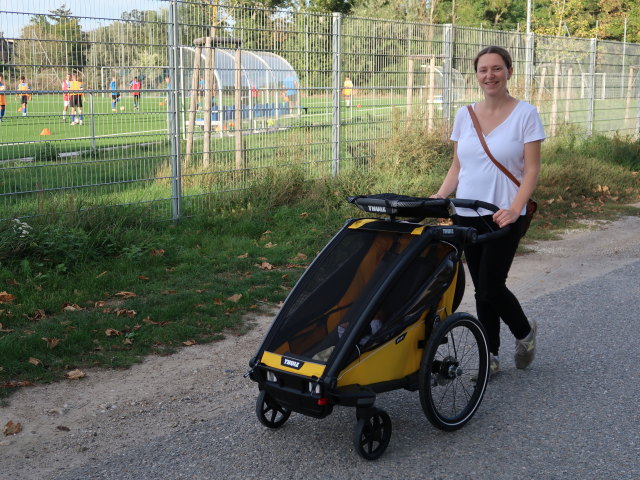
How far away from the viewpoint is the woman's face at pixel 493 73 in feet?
15.3

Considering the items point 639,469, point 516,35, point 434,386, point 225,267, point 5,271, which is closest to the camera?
point 639,469

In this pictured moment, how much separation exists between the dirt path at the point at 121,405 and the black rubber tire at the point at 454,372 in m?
1.09

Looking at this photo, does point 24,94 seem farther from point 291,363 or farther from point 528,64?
point 528,64

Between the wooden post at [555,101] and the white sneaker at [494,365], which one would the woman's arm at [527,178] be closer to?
the white sneaker at [494,365]

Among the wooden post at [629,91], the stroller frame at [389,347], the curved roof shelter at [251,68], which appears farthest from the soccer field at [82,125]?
the wooden post at [629,91]

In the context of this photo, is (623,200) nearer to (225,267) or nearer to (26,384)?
(225,267)

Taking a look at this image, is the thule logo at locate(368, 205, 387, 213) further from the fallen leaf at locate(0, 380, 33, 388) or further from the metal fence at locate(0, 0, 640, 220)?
the metal fence at locate(0, 0, 640, 220)

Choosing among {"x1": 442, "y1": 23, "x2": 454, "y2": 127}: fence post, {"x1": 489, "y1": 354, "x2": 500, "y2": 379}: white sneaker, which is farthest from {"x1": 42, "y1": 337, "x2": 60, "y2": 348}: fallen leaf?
{"x1": 442, "y1": 23, "x2": 454, "y2": 127}: fence post

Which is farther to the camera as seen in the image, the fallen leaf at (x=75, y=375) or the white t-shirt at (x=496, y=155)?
the fallen leaf at (x=75, y=375)

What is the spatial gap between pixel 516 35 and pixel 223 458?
1351 centimetres

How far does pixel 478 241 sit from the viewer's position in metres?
4.39

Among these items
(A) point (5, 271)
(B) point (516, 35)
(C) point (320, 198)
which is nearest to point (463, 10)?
(B) point (516, 35)

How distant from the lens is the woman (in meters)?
4.68

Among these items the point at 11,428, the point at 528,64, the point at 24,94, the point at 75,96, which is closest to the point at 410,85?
the point at 528,64
